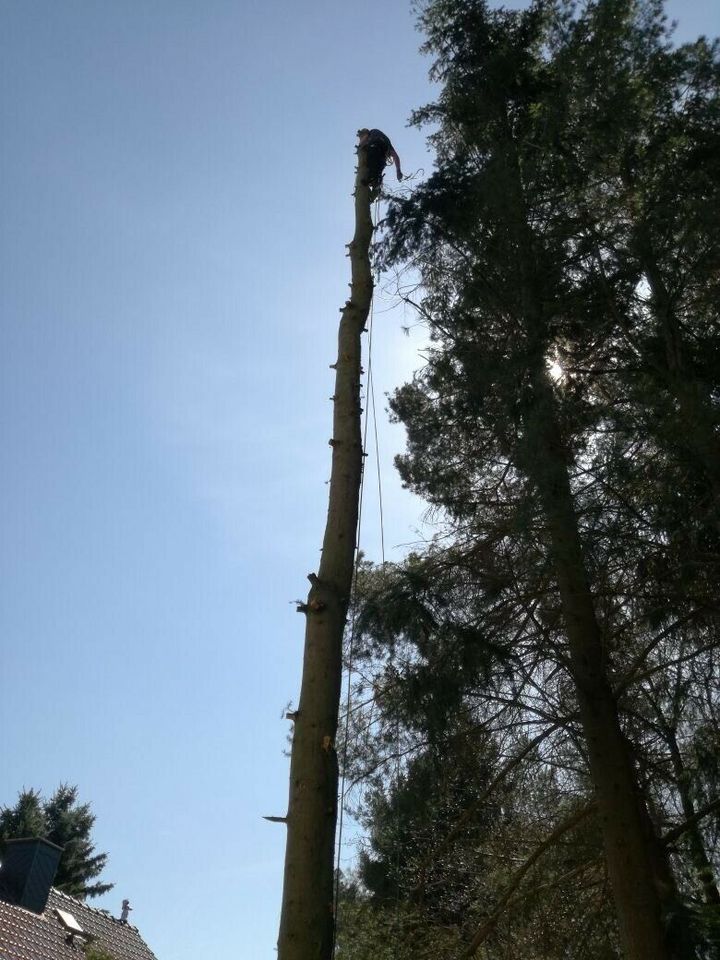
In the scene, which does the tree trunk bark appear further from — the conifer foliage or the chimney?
the chimney

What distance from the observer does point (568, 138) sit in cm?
821

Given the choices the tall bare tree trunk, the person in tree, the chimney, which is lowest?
the tall bare tree trunk

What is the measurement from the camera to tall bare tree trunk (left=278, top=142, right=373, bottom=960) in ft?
10.1

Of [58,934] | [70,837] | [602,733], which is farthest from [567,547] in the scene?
[70,837]

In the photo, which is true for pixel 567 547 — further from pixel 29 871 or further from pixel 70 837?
pixel 70 837

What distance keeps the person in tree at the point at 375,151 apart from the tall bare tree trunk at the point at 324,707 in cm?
178

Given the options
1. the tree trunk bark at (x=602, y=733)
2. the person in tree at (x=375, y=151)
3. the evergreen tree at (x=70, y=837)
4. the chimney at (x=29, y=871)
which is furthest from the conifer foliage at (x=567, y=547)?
the evergreen tree at (x=70, y=837)

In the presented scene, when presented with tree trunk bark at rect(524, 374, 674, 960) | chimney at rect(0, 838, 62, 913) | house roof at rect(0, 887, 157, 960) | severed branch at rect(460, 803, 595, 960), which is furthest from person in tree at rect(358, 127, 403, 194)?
chimney at rect(0, 838, 62, 913)

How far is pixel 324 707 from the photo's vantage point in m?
3.61

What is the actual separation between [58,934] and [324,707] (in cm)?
1204

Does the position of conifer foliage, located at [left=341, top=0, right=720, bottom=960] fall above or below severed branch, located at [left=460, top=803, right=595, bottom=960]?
above

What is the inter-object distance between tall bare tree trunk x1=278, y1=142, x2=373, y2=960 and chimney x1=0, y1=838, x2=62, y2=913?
11.9m

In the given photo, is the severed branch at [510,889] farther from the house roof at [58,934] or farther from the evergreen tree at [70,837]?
the evergreen tree at [70,837]

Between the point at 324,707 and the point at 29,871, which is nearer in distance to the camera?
the point at 324,707
